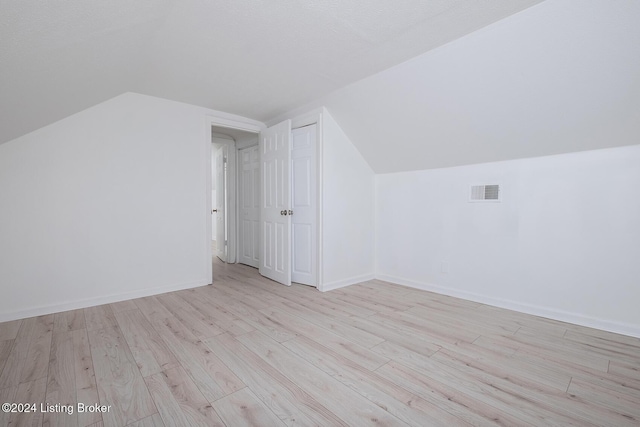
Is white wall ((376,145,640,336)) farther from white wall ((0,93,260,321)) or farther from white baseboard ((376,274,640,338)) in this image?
white wall ((0,93,260,321))

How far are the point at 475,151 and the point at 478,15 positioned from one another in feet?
4.44

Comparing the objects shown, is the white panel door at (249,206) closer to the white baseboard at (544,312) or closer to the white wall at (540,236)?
the white wall at (540,236)

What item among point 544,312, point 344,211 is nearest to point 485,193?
point 544,312

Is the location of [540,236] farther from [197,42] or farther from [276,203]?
[197,42]

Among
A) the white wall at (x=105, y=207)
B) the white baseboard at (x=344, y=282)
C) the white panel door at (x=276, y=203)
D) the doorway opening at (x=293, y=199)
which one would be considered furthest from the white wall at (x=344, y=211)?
the white wall at (x=105, y=207)

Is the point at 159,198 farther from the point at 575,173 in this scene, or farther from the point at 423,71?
the point at 575,173

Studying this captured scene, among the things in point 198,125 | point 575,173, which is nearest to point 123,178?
point 198,125

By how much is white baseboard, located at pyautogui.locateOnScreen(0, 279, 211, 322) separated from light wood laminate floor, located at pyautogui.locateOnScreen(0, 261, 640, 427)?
103 millimetres

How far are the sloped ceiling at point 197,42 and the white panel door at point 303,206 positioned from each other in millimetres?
869

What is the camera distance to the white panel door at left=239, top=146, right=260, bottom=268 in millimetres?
4758

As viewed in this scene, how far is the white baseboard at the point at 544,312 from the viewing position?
217 centimetres

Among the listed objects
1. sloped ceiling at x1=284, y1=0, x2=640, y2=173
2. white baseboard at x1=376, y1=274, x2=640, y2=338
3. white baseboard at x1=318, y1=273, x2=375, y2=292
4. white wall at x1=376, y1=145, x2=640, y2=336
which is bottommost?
white baseboard at x1=318, y1=273, x2=375, y2=292

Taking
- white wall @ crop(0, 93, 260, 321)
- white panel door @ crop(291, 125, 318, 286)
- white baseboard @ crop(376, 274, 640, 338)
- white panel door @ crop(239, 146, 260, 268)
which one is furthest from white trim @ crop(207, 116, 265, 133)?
white baseboard @ crop(376, 274, 640, 338)

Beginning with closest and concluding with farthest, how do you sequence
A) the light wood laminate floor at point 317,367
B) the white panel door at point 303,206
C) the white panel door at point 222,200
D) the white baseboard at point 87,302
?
the light wood laminate floor at point 317,367 → the white baseboard at point 87,302 → the white panel door at point 303,206 → the white panel door at point 222,200
